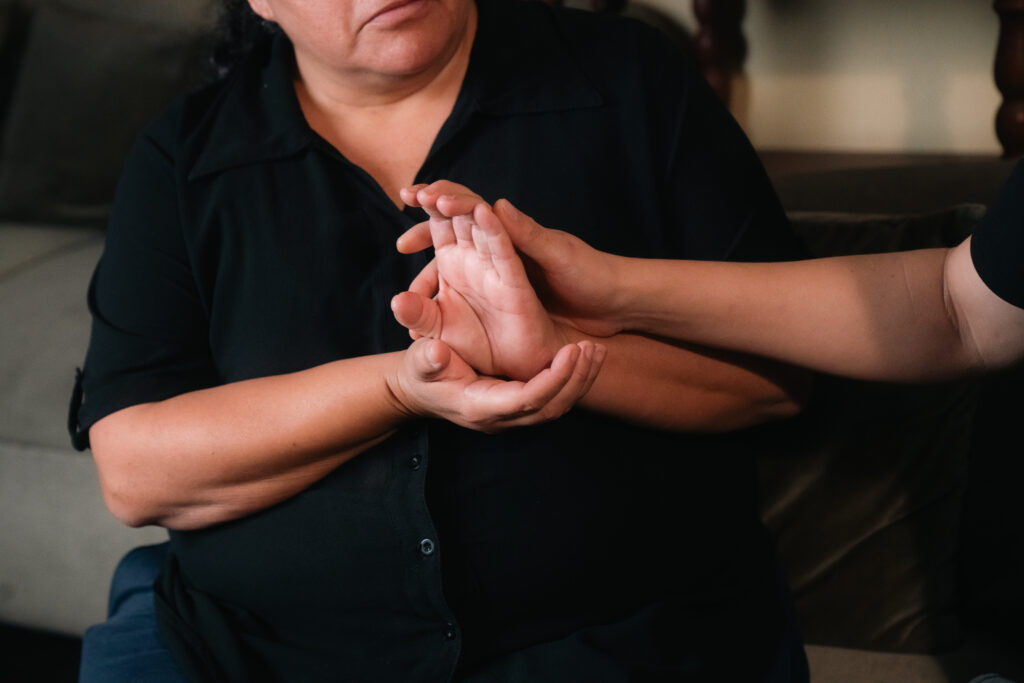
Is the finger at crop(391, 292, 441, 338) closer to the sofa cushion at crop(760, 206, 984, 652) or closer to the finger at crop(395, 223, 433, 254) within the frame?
the finger at crop(395, 223, 433, 254)

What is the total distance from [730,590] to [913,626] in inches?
10.0

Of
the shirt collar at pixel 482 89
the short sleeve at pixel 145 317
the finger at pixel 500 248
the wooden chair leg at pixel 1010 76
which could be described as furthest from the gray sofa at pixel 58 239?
the wooden chair leg at pixel 1010 76

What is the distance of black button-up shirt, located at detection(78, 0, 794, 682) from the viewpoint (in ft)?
2.91

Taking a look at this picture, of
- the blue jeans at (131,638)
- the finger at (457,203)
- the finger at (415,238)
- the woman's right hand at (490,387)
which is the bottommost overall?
the blue jeans at (131,638)

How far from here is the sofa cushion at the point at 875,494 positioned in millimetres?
1034

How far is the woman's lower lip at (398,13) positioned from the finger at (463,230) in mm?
258

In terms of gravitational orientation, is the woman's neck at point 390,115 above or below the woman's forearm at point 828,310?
above

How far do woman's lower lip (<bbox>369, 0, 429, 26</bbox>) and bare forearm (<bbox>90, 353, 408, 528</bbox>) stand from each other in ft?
1.06

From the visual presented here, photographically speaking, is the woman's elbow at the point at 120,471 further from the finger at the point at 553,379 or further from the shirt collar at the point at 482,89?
the finger at the point at 553,379

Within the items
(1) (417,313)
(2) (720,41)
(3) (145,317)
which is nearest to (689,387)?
(1) (417,313)

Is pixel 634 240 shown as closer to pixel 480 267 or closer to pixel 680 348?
pixel 680 348

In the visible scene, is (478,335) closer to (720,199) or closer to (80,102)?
(720,199)

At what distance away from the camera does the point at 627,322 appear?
891 mm

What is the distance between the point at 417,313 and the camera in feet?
2.48
